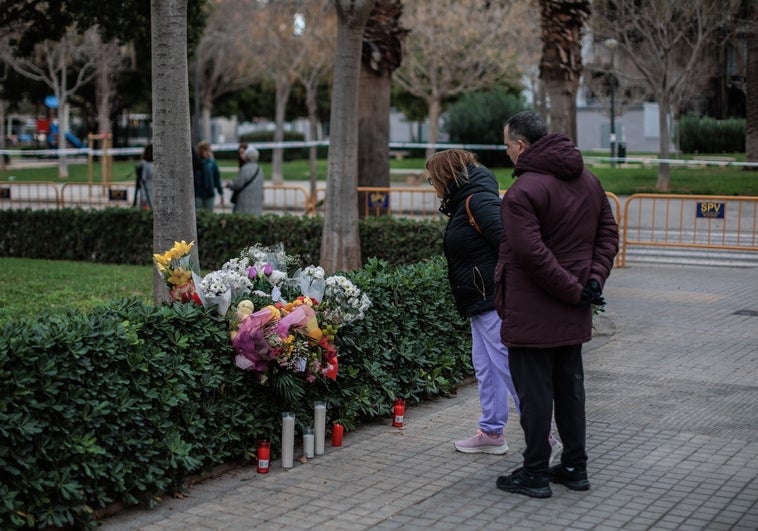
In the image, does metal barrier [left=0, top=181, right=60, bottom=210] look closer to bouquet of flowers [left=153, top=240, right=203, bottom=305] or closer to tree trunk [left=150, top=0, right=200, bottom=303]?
tree trunk [left=150, top=0, right=200, bottom=303]

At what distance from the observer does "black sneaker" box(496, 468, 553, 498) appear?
562 centimetres

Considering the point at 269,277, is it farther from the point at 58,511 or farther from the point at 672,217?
the point at 672,217

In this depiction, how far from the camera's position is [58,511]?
490 cm

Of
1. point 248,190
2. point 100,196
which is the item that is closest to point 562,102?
point 248,190

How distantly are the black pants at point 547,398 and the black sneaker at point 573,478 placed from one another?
0.04m

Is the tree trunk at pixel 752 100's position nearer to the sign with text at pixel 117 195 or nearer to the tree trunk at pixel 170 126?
→ the sign with text at pixel 117 195

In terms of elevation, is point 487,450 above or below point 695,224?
below

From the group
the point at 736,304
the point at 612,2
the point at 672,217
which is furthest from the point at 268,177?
the point at 736,304

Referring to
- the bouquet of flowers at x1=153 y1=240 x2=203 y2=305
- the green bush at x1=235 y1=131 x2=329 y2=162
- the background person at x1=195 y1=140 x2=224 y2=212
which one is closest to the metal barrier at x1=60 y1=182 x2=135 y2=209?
the background person at x1=195 y1=140 x2=224 y2=212

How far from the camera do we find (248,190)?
53.6 ft

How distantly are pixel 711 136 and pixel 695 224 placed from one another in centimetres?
2192

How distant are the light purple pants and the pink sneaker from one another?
4 cm

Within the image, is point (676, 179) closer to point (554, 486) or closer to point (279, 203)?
point (279, 203)

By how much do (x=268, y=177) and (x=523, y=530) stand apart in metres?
35.3
